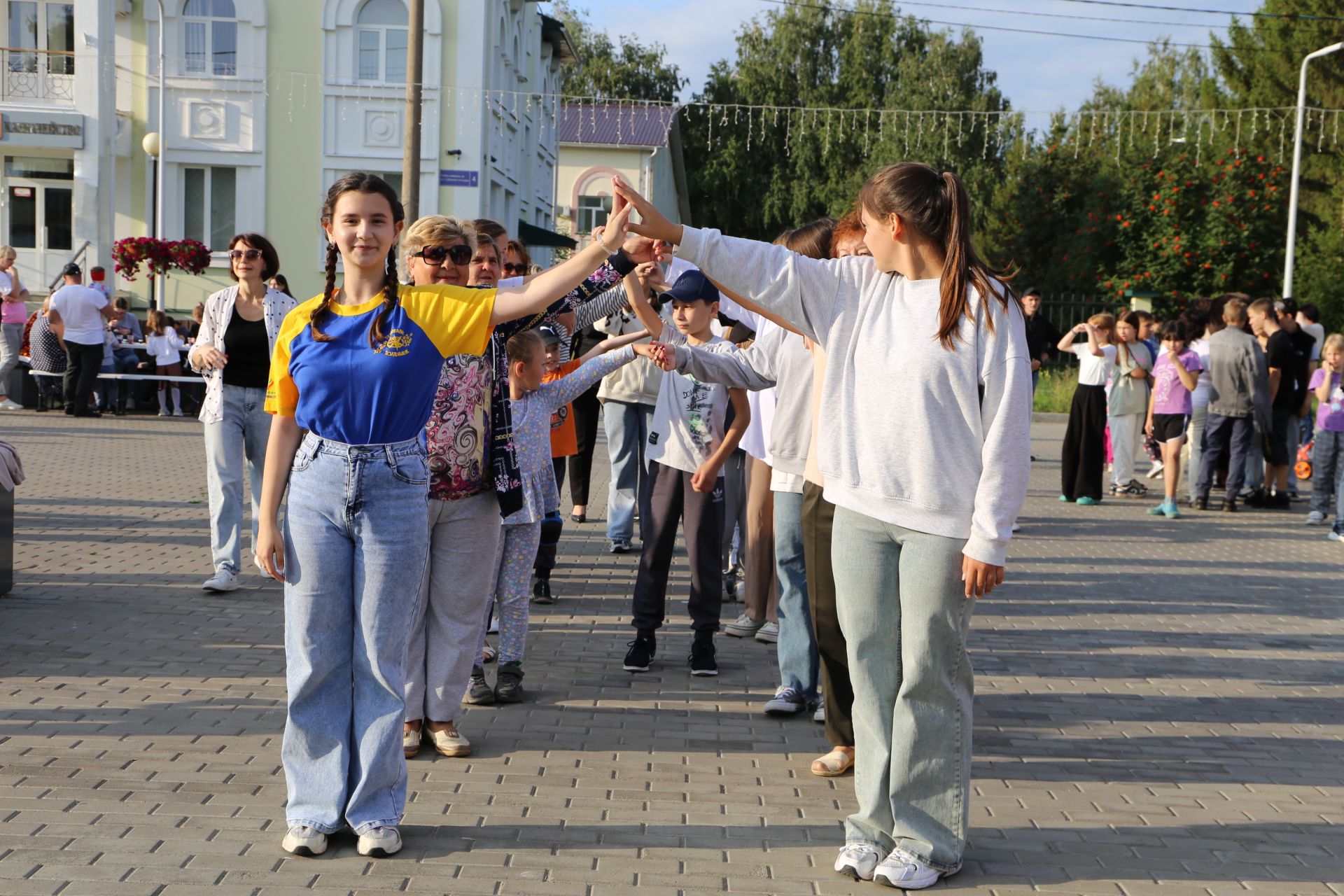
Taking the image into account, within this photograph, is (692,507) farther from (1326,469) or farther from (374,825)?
(1326,469)

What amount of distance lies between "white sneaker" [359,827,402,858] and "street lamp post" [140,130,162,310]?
2497cm

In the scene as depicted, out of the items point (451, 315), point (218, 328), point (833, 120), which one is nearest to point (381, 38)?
point (218, 328)

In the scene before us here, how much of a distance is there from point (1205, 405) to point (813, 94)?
5016cm

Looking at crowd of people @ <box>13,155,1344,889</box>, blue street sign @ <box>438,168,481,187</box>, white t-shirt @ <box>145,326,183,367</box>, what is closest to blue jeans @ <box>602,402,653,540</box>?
crowd of people @ <box>13,155,1344,889</box>

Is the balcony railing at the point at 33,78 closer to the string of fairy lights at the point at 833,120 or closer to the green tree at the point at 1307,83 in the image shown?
the string of fairy lights at the point at 833,120

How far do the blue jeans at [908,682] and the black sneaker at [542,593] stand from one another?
14.0 ft

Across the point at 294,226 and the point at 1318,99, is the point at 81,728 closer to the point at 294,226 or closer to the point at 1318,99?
the point at 294,226

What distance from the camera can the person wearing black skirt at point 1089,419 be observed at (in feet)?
46.2

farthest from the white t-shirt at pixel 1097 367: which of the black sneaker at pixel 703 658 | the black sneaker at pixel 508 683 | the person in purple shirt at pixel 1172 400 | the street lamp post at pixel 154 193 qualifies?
the street lamp post at pixel 154 193

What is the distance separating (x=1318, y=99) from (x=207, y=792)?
4997cm

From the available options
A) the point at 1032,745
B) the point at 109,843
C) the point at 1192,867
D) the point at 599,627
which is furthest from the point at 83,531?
the point at 1192,867

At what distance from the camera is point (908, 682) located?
4.09 metres

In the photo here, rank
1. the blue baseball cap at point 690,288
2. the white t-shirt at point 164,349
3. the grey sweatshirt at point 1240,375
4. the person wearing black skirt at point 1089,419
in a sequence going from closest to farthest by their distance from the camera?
the blue baseball cap at point 690,288 → the grey sweatshirt at point 1240,375 → the person wearing black skirt at point 1089,419 → the white t-shirt at point 164,349

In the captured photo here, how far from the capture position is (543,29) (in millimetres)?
41938
